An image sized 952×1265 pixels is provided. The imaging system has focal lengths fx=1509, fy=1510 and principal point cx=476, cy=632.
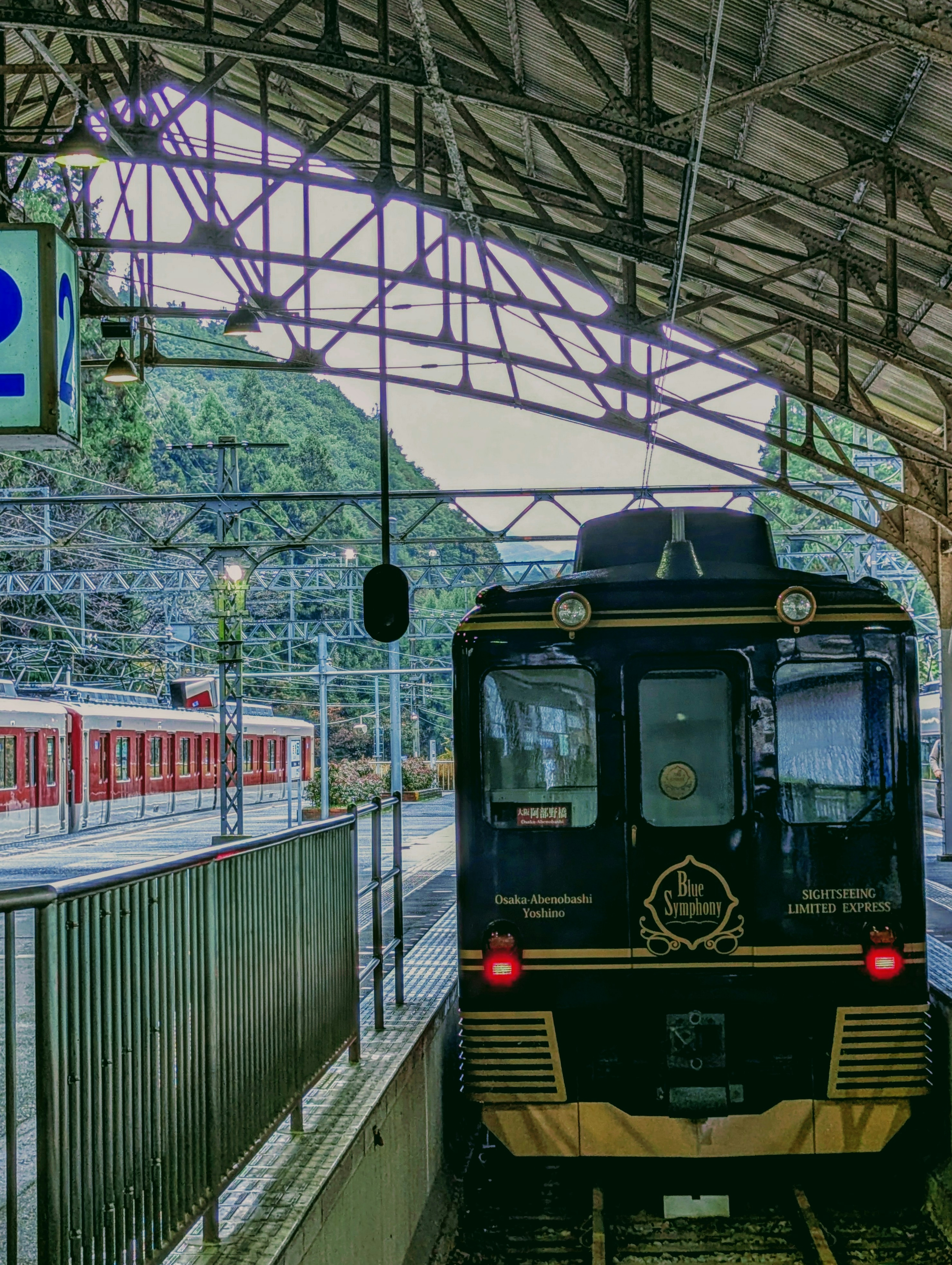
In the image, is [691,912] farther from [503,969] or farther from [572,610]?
[572,610]

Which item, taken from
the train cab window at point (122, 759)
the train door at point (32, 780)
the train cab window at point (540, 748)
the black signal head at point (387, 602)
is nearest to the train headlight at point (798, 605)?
the train cab window at point (540, 748)

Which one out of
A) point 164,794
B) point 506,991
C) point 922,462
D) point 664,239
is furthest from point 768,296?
point 164,794

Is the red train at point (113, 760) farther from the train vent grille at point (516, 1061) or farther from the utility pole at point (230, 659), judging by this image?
the train vent grille at point (516, 1061)

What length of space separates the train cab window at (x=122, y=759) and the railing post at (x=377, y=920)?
91.6 ft

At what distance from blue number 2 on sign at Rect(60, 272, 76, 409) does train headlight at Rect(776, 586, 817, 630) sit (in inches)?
132

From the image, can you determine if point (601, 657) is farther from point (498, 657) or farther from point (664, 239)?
point (664, 239)

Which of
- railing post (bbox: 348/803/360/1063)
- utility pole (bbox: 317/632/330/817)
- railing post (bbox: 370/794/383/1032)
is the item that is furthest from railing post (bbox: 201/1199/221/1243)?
utility pole (bbox: 317/632/330/817)

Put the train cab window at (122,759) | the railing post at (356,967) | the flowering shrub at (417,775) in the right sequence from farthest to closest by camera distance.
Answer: the flowering shrub at (417,775) < the train cab window at (122,759) < the railing post at (356,967)

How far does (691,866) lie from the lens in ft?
23.2

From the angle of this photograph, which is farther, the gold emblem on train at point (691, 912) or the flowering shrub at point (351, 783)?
the flowering shrub at point (351, 783)

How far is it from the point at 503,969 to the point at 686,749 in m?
1.37

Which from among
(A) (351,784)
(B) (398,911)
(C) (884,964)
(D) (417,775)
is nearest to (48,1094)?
(C) (884,964)

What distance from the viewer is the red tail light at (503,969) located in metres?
7.05

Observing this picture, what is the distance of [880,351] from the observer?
1162 centimetres
